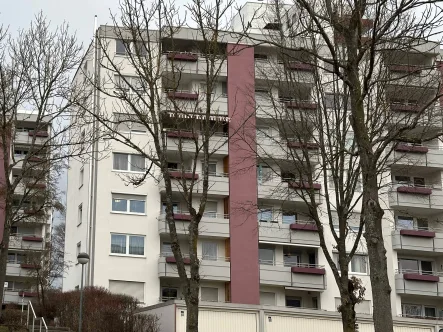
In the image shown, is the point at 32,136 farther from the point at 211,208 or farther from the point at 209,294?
the point at 211,208

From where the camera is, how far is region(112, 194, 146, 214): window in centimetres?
4584

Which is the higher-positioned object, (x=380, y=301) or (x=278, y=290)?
(x=278, y=290)

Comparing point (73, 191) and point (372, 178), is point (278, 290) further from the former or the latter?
point (372, 178)

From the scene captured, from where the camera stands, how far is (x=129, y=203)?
46.0 m

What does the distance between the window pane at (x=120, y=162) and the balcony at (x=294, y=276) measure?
993cm

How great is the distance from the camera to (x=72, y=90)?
2486 centimetres

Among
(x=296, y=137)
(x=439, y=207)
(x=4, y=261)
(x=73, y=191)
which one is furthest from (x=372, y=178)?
(x=73, y=191)

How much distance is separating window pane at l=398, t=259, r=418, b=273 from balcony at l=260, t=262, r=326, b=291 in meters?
5.94

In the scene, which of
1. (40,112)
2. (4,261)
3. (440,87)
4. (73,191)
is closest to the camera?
(440,87)

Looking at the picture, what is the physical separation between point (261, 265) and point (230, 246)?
2.10 metres

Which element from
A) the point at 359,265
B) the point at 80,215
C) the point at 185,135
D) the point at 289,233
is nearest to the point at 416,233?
the point at 359,265

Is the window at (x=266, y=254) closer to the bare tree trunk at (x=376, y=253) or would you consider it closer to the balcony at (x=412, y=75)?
the balcony at (x=412, y=75)

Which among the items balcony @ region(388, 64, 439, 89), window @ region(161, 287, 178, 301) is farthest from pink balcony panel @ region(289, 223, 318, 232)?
balcony @ region(388, 64, 439, 89)

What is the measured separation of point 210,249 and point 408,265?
42.2 feet
